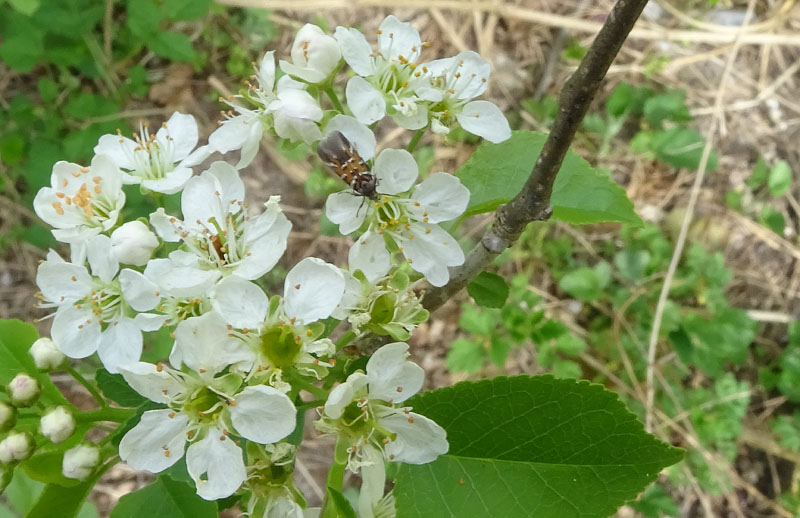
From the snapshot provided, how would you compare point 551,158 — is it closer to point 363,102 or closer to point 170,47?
point 363,102

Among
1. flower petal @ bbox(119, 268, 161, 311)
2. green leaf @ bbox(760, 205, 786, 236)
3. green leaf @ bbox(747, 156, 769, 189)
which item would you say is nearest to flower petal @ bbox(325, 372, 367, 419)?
flower petal @ bbox(119, 268, 161, 311)

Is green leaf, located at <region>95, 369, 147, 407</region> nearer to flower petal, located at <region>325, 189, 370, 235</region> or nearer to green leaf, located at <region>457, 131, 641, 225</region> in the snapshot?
flower petal, located at <region>325, 189, 370, 235</region>

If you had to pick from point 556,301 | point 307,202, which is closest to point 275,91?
point 307,202

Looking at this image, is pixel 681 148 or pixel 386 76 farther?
pixel 681 148

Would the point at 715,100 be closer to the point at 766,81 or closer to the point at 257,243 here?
the point at 766,81

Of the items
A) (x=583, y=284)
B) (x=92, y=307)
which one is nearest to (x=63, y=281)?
(x=92, y=307)

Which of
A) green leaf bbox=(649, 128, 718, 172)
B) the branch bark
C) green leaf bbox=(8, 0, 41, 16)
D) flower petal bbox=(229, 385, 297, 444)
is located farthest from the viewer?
green leaf bbox=(649, 128, 718, 172)

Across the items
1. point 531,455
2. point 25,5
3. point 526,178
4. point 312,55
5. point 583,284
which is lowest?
point 583,284
